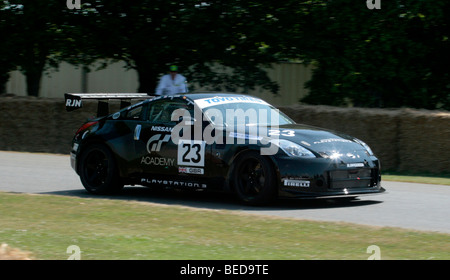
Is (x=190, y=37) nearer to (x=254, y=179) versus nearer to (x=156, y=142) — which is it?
(x=156, y=142)

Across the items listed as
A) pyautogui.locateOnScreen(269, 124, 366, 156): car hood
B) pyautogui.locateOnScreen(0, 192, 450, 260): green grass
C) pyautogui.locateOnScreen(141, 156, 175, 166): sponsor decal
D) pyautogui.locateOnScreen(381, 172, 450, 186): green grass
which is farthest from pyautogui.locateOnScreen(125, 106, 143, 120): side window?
pyautogui.locateOnScreen(381, 172, 450, 186): green grass

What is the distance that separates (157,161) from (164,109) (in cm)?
74

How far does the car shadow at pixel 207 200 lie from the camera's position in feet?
31.6

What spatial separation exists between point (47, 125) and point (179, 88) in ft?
15.2

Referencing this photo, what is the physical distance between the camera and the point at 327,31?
1842 cm

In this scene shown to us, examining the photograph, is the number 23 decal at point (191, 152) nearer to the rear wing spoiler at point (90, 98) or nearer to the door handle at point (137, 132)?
the door handle at point (137, 132)

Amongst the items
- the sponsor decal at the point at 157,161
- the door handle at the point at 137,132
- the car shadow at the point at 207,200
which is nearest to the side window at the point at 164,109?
the door handle at the point at 137,132

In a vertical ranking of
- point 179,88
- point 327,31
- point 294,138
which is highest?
point 327,31
